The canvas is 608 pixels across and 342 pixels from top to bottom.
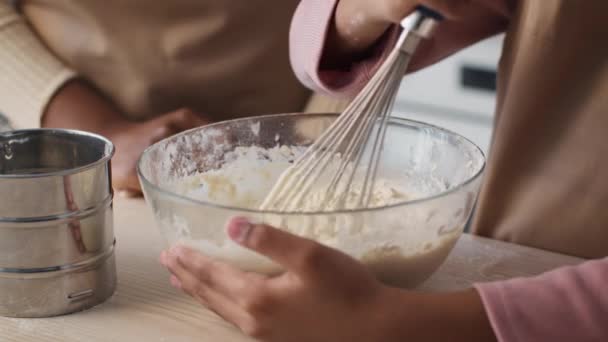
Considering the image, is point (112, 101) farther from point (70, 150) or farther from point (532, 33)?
point (532, 33)

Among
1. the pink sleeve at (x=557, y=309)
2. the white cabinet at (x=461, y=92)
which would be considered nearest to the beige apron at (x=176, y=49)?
the pink sleeve at (x=557, y=309)

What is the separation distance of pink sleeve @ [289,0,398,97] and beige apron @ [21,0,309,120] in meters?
0.33

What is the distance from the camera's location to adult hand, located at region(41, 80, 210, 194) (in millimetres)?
1029

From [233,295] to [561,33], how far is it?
408 millimetres

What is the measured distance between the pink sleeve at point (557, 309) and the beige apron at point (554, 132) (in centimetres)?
23

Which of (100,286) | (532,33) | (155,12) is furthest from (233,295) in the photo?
(155,12)

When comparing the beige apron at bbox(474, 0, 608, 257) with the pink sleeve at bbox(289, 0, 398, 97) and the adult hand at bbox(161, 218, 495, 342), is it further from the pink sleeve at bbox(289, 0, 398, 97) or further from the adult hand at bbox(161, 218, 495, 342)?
the adult hand at bbox(161, 218, 495, 342)

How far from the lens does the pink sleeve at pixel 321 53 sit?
2.42 feet

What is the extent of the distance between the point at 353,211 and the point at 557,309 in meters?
0.15

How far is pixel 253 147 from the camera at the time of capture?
75cm

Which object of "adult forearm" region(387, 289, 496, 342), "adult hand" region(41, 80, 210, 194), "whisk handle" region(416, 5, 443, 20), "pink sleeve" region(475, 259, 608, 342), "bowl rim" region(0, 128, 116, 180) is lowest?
"adult hand" region(41, 80, 210, 194)

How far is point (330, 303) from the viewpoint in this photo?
0.50m

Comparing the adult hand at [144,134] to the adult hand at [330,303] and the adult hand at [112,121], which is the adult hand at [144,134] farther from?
the adult hand at [330,303]

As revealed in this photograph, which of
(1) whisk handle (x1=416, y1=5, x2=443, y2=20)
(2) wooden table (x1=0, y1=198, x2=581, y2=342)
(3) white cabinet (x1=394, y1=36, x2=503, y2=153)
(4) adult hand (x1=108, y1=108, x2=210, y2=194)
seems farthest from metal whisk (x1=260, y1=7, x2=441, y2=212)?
(3) white cabinet (x1=394, y1=36, x2=503, y2=153)
